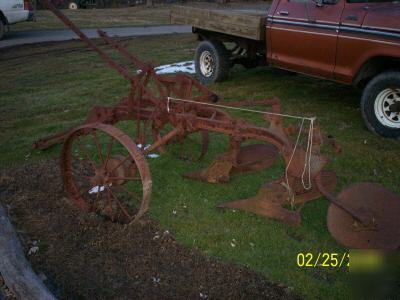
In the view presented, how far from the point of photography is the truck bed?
7543mm

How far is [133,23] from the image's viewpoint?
61.9ft

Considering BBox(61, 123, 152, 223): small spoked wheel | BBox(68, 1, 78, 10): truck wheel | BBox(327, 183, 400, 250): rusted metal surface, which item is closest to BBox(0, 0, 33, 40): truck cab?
BBox(61, 123, 152, 223): small spoked wheel

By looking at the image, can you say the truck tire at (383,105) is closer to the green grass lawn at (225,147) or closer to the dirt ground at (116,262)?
the green grass lawn at (225,147)

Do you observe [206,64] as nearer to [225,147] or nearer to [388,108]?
[225,147]

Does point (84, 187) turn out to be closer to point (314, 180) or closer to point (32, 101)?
point (314, 180)

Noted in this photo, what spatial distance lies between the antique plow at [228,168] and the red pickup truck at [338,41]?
6.40 ft

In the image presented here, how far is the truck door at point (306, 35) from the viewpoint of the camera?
6496 mm

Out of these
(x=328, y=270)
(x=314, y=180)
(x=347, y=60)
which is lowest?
(x=328, y=270)

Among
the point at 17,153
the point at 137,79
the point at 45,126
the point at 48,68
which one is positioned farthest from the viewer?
the point at 48,68

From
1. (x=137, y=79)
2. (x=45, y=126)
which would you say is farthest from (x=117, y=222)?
(x=45, y=126)

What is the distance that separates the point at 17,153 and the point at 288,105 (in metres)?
4.20

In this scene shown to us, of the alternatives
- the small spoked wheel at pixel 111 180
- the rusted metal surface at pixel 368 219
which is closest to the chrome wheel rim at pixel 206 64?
the small spoked wheel at pixel 111 180

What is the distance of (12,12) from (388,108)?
39.2 feet

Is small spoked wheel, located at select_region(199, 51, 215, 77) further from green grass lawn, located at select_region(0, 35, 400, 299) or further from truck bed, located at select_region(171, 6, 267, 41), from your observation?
truck bed, located at select_region(171, 6, 267, 41)
